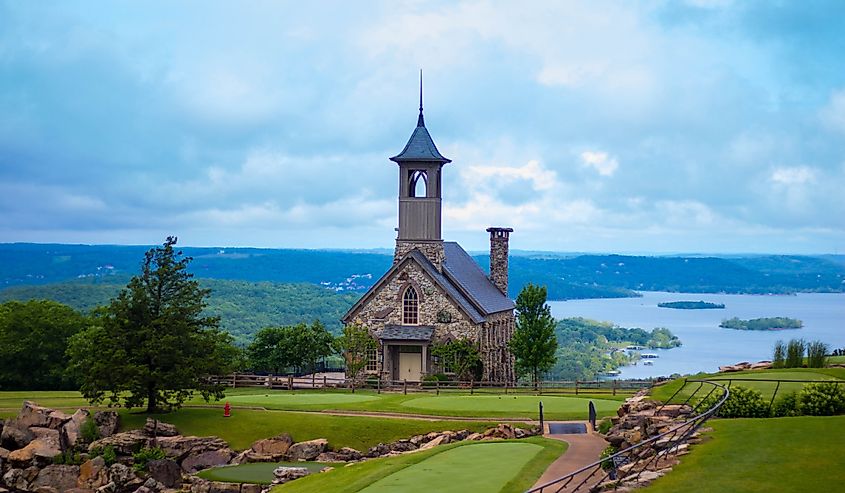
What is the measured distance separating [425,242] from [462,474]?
108 feet

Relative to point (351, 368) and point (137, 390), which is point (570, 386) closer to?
point (351, 368)

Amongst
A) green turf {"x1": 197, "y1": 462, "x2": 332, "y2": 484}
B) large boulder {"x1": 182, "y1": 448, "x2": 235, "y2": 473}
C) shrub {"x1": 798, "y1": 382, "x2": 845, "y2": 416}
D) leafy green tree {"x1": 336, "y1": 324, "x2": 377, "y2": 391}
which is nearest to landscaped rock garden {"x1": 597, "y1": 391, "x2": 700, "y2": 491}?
shrub {"x1": 798, "y1": 382, "x2": 845, "y2": 416}

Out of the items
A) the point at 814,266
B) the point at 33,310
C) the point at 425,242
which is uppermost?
the point at 814,266

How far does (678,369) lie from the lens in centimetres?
8900

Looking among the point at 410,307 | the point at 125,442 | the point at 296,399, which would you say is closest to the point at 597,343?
the point at 410,307

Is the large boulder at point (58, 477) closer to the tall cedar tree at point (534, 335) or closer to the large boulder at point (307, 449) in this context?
the large boulder at point (307, 449)

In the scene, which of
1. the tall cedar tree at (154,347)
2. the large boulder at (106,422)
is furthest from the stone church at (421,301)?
the large boulder at (106,422)

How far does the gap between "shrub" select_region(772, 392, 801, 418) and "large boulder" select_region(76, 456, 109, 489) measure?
22.9m

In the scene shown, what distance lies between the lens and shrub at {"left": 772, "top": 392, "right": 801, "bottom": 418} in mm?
28500

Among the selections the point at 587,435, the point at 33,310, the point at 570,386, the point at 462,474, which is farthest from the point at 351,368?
the point at 462,474

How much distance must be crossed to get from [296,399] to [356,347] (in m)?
8.44

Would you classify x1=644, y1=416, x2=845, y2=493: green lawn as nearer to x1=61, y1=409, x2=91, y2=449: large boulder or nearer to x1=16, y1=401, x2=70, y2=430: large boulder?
x1=61, y1=409, x2=91, y2=449: large boulder

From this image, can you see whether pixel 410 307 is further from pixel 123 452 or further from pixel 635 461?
pixel 635 461

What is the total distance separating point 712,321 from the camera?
142m
